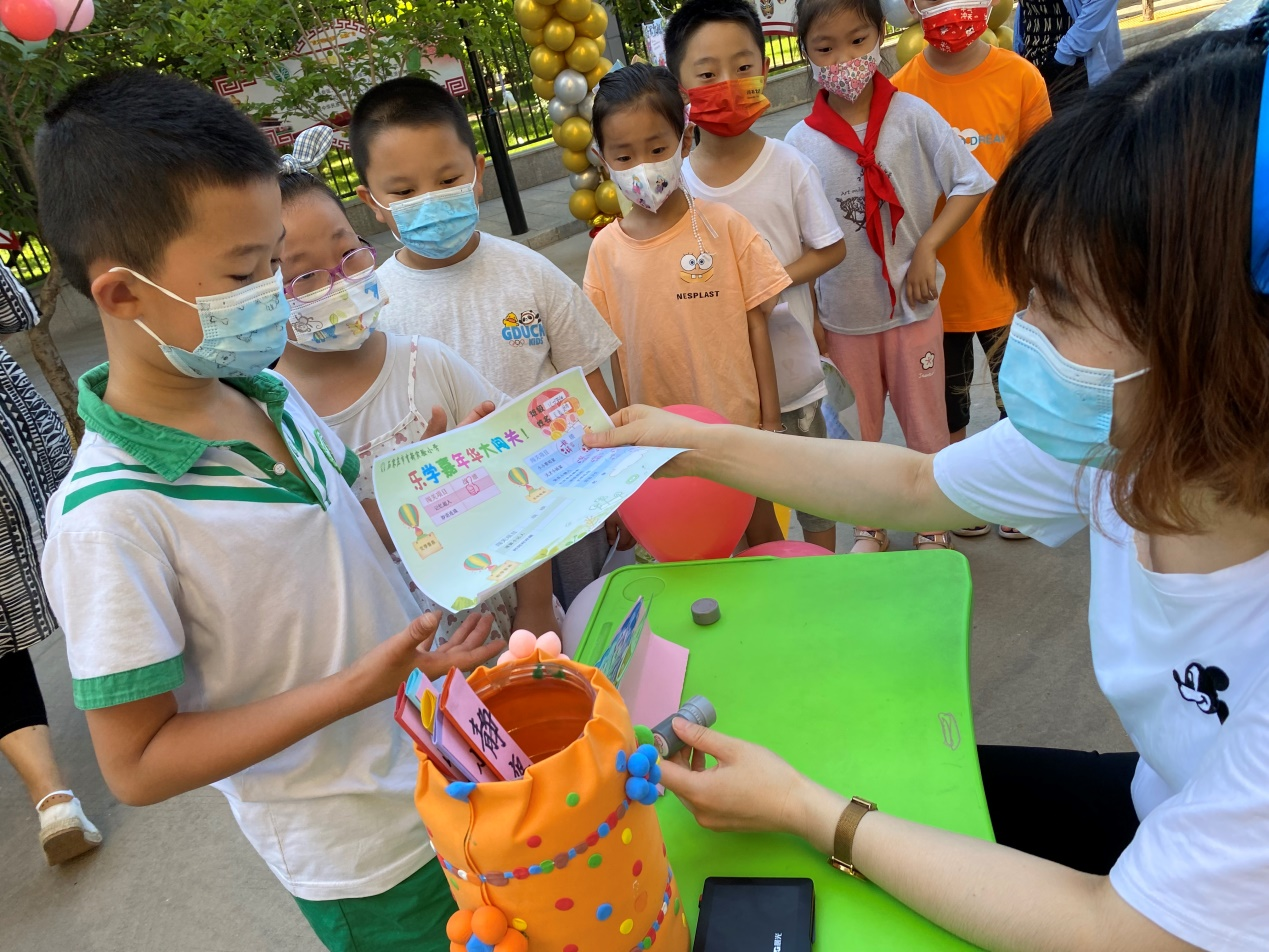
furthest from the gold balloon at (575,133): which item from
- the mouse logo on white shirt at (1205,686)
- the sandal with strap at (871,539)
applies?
the mouse logo on white shirt at (1205,686)

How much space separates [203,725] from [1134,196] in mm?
1151

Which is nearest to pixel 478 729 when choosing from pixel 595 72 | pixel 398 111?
pixel 398 111

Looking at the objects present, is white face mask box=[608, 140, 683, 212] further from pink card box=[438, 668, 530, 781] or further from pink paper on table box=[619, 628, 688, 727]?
pink card box=[438, 668, 530, 781]

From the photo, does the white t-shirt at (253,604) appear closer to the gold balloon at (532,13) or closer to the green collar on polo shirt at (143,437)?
the green collar on polo shirt at (143,437)

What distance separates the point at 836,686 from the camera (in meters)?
1.20

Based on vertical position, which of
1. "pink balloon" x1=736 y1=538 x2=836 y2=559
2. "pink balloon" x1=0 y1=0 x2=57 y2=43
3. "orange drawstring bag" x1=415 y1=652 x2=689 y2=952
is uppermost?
"pink balloon" x1=0 y1=0 x2=57 y2=43

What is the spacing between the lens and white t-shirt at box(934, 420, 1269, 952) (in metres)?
0.80

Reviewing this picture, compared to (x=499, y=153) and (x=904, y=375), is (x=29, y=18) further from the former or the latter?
(x=499, y=153)

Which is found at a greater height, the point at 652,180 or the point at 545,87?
the point at 545,87

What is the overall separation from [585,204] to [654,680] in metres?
5.66

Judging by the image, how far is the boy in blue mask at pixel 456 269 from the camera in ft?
6.41

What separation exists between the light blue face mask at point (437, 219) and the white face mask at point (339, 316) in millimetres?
363

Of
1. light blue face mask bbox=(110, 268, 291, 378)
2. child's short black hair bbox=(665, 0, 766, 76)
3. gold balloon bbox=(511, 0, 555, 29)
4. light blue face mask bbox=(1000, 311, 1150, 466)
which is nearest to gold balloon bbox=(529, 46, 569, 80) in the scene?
gold balloon bbox=(511, 0, 555, 29)

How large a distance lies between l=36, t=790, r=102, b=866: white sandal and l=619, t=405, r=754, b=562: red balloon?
5.94 ft
